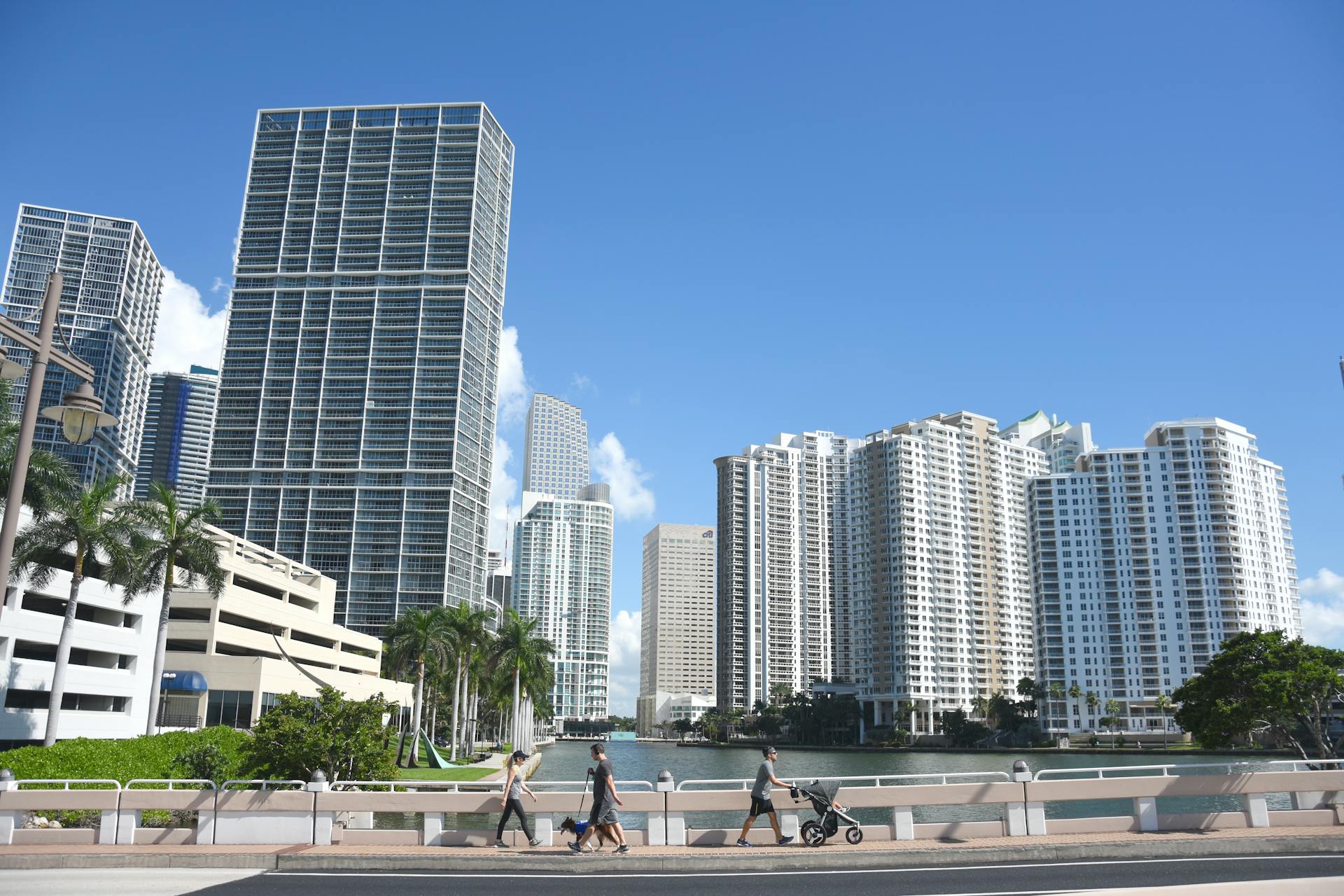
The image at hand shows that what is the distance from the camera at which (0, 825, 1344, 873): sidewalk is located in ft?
55.2

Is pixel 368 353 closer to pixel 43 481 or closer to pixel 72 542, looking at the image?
pixel 72 542

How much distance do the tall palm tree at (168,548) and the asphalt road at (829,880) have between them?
41.3 metres

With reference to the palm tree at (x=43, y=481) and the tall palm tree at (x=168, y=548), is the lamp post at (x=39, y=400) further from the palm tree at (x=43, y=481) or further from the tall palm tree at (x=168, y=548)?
the tall palm tree at (x=168, y=548)

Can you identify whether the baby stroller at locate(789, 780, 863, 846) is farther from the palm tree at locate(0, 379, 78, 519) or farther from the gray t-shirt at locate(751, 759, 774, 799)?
the palm tree at locate(0, 379, 78, 519)

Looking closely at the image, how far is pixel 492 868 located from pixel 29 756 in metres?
25.1

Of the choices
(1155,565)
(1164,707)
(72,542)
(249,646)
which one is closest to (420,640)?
(249,646)

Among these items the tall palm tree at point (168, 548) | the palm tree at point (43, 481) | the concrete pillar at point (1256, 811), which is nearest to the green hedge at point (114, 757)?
the tall palm tree at point (168, 548)

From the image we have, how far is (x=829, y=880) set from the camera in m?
15.7

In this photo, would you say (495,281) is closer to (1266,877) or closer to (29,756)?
(29,756)

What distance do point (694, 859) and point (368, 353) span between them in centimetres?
17420

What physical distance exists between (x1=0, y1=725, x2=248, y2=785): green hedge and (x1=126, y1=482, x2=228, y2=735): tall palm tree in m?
12.0

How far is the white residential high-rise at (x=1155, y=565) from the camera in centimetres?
17238

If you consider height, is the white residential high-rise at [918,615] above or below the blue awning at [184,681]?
above

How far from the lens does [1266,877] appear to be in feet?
47.9
